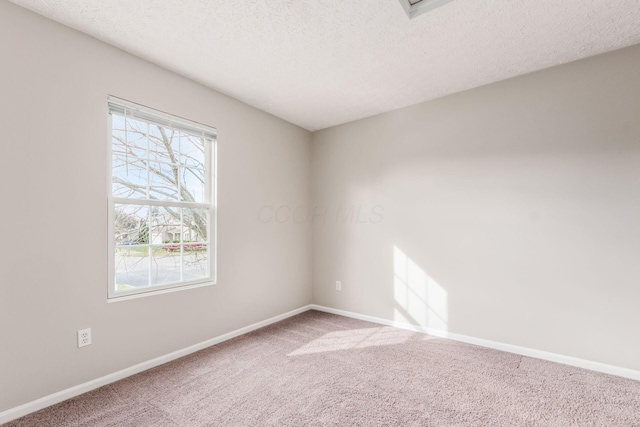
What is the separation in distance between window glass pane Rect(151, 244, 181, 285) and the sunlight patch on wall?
7.68 feet

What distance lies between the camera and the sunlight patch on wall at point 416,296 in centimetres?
317

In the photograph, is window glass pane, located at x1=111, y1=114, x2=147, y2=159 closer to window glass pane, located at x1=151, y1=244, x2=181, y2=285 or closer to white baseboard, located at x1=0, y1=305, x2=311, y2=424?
window glass pane, located at x1=151, y1=244, x2=181, y2=285

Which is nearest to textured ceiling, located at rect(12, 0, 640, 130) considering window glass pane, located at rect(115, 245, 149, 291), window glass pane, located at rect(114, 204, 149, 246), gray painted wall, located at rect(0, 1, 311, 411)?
gray painted wall, located at rect(0, 1, 311, 411)

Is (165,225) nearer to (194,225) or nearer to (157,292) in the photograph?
(194,225)

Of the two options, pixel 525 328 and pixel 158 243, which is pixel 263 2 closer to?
pixel 158 243

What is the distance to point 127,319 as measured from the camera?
2330 mm

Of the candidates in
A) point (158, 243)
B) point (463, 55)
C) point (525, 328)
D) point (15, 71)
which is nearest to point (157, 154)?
point (158, 243)

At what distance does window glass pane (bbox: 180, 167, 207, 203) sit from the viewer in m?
2.83

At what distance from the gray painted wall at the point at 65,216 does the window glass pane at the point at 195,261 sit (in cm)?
16

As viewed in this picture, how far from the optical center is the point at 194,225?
9.52 feet

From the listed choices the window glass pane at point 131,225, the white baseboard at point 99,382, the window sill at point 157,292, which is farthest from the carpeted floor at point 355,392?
the window glass pane at point 131,225

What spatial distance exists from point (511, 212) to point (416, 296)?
1.29 meters

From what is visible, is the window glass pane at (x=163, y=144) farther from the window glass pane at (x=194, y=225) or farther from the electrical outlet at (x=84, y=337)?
the electrical outlet at (x=84, y=337)

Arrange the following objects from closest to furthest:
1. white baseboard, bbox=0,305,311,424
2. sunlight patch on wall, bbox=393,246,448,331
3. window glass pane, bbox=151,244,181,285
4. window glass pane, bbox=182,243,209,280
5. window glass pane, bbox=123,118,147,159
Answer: white baseboard, bbox=0,305,311,424
window glass pane, bbox=123,118,147,159
window glass pane, bbox=151,244,181,285
window glass pane, bbox=182,243,209,280
sunlight patch on wall, bbox=393,246,448,331
